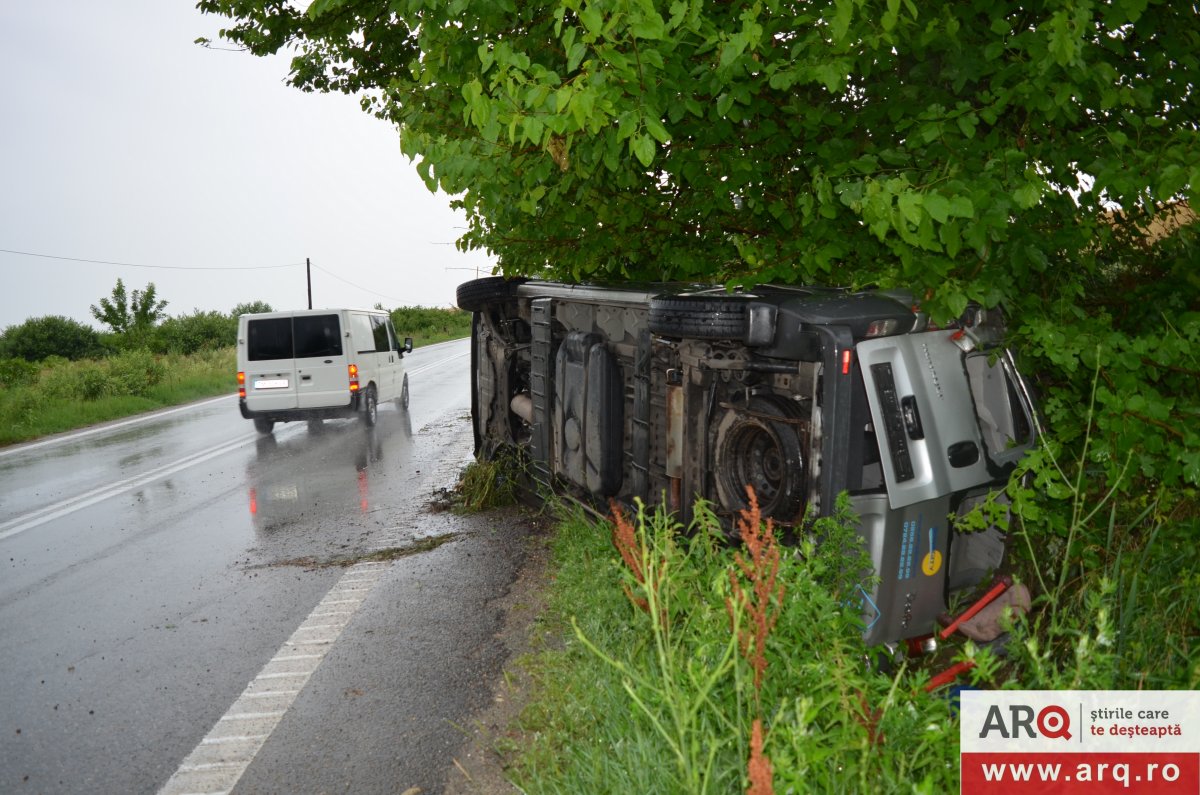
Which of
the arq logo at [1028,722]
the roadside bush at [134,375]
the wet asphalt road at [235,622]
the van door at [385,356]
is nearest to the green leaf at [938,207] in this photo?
the arq logo at [1028,722]

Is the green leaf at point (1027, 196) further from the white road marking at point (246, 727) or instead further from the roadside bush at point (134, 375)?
the roadside bush at point (134, 375)

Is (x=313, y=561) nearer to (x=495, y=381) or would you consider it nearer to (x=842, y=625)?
(x=495, y=381)

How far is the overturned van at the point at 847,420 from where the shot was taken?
444 cm

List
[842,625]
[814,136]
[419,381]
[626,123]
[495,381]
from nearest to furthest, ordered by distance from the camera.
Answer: [842,625], [626,123], [814,136], [495,381], [419,381]

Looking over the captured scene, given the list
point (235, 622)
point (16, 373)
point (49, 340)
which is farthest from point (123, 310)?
point (235, 622)

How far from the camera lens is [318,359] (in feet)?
48.6

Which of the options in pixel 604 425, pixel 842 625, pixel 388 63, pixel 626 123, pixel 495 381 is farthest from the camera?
pixel 388 63

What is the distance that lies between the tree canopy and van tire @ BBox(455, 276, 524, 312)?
225cm

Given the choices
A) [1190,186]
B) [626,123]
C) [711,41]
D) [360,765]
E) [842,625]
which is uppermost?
[711,41]

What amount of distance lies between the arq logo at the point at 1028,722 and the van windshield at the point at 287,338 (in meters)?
13.5

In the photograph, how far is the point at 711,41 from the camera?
14.9ft

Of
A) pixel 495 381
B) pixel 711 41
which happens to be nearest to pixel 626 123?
pixel 711 41

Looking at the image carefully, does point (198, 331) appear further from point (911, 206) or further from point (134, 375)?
point (911, 206)

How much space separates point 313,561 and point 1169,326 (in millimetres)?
6580
